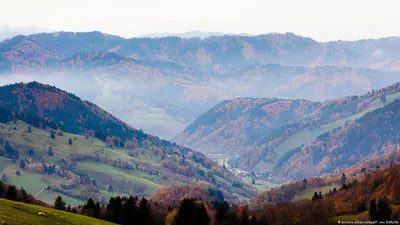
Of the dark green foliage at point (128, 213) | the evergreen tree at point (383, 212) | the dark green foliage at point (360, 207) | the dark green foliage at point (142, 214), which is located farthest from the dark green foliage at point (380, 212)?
the dark green foliage at point (128, 213)

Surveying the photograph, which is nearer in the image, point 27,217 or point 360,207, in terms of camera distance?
point 27,217

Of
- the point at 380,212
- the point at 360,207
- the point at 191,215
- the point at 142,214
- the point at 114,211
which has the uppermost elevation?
the point at 360,207

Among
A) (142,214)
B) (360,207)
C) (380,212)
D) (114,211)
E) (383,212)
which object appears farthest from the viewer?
(360,207)

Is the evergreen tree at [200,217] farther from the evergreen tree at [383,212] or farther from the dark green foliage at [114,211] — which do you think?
the evergreen tree at [383,212]

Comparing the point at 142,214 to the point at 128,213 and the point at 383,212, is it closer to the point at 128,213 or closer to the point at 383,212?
the point at 128,213

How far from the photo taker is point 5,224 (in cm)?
5869

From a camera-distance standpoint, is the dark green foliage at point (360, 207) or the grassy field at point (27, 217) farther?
the dark green foliage at point (360, 207)

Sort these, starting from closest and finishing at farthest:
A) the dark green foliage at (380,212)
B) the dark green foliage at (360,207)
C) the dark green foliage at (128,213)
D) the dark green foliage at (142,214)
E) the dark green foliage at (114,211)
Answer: the dark green foliage at (128,213), the dark green foliage at (114,211), the dark green foliage at (142,214), the dark green foliage at (380,212), the dark green foliage at (360,207)

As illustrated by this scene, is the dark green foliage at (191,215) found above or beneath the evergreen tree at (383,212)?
beneath

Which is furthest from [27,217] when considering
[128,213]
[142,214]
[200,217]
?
[142,214]

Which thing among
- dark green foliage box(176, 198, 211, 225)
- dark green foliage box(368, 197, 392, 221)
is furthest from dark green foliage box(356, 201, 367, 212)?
dark green foliage box(176, 198, 211, 225)

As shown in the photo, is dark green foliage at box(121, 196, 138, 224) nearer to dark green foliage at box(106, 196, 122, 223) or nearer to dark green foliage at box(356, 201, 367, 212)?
dark green foliage at box(106, 196, 122, 223)

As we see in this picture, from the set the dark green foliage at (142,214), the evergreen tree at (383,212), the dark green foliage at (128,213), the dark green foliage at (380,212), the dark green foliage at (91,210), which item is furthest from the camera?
the dark green foliage at (380,212)

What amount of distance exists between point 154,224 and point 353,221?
145 ft
